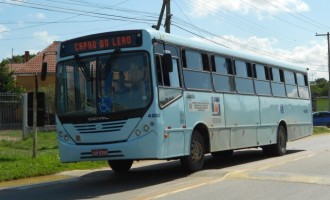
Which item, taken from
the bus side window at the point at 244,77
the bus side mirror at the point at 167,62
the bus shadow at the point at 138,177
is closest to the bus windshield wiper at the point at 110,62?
the bus side mirror at the point at 167,62

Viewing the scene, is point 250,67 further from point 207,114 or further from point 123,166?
point 123,166

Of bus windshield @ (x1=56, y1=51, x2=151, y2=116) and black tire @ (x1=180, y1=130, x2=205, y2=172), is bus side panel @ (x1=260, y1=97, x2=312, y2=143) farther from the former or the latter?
bus windshield @ (x1=56, y1=51, x2=151, y2=116)

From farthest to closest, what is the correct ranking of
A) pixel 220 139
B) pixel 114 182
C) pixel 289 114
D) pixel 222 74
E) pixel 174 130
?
1. pixel 289 114
2. pixel 222 74
3. pixel 220 139
4. pixel 114 182
5. pixel 174 130

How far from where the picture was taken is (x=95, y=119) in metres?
11.5

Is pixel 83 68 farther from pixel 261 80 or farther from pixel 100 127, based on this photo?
pixel 261 80

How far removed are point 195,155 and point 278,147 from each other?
5965mm

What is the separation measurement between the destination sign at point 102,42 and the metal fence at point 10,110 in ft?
61.1

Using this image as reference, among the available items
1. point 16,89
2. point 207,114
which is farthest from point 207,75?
point 16,89

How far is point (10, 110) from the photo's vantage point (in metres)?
30.8

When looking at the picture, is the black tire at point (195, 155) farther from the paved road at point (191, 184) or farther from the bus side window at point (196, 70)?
the bus side window at point (196, 70)

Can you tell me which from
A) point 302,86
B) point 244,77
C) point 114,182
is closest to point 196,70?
point 244,77

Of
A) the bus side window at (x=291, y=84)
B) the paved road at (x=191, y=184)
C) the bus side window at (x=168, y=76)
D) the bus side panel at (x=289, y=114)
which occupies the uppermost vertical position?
the bus side window at (x=291, y=84)

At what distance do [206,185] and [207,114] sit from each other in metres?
3.08

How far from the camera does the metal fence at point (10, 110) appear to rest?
30234mm
